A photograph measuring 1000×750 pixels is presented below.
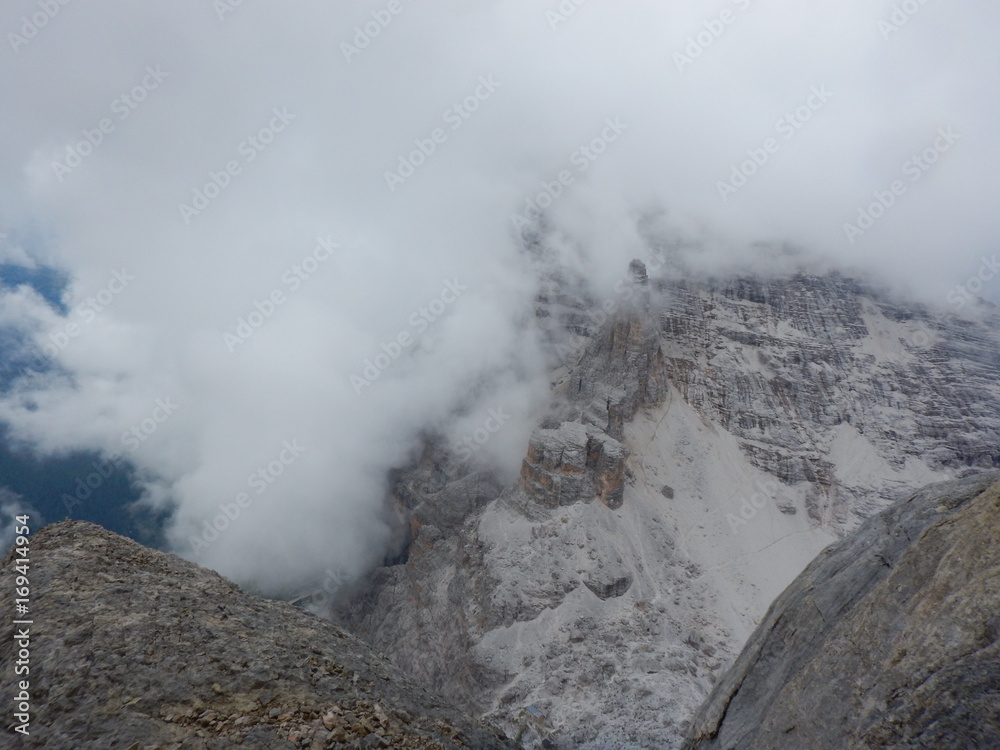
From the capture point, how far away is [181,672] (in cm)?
944

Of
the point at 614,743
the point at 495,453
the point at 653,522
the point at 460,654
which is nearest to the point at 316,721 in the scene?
the point at 614,743

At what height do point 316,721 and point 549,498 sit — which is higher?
point 549,498

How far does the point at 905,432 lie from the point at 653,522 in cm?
6271

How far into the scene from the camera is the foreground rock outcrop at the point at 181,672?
27.9ft

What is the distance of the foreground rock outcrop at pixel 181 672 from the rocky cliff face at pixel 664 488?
46.3 metres

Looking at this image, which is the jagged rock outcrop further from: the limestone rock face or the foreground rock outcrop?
the limestone rock face

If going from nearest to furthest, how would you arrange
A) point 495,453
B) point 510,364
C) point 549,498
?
point 549,498, point 495,453, point 510,364

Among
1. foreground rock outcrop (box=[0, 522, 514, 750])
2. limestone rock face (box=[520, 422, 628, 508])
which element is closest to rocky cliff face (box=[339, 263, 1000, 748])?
limestone rock face (box=[520, 422, 628, 508])

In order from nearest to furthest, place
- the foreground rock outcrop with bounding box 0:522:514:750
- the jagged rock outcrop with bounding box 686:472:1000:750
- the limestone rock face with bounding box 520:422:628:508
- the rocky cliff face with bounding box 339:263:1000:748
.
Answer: the jagged rock outcrop with bounding box 686:472:1000:750 → the foreground rock outcrop with bounding box 0:522:514:750 → the rocky cliff face with bounding box 339:263:1000:748 → the limestone rock face with bounding box 520:422:628:508

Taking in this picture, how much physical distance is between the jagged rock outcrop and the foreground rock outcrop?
6404 millimetres

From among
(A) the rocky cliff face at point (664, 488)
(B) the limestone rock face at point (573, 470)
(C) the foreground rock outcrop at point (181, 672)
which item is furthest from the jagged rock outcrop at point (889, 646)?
(B) the limestone rock face at point (573, 470)

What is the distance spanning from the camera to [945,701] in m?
6.88

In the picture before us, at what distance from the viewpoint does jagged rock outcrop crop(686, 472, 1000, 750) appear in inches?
272

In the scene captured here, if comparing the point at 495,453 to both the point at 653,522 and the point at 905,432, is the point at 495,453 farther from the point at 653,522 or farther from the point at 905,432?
the point at 905,432
